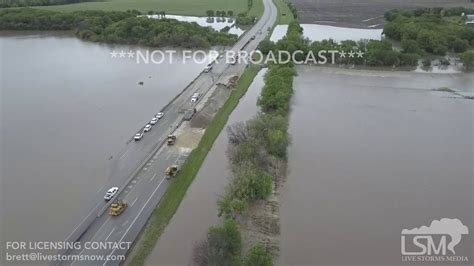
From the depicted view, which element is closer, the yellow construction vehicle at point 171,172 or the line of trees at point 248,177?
the line of trees at point 248,177

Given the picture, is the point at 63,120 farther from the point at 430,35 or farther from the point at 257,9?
the point at 257,9

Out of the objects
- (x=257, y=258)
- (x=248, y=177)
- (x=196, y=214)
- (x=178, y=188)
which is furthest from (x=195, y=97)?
(x=257, y=258)

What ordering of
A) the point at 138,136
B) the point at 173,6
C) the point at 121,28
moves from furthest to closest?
the point at 173,6 → the point at 121,28 → the point at 138,136

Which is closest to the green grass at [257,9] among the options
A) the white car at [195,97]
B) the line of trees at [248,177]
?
the white car at [195,97]

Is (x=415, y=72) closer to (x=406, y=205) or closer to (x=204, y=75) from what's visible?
(x=204, y=75)

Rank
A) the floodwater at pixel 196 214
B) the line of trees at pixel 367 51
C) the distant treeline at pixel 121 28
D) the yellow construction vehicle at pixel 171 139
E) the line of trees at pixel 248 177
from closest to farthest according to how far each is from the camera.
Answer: the line of trees at pixel 248 177 → the floodwater at pixel 196 214 → the yellow construction vehicle at pixel 171 139 → the line of trees at pixel 367 51 → the distant treeline at pixel 121 28

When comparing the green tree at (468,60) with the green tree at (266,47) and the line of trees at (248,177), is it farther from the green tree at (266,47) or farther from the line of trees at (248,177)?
the line of trees at (248,177)
